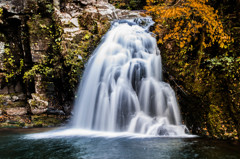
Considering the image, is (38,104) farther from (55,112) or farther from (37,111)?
(55,112)

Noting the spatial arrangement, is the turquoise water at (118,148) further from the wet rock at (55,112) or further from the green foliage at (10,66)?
the green foliage at (10,66)

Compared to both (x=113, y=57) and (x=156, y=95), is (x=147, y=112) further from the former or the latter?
(x=113, y=57)

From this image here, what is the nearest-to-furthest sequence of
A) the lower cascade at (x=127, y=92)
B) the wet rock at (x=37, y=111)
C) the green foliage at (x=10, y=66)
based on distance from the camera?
the lower cascade at (x=127, y=92) → the wet rock at (x=37, y=111) → the green foliage at (x=10, y=66)

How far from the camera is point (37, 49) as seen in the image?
7613 millimetres

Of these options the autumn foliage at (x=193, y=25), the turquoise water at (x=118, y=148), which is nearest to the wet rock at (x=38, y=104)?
the turquoise water at (x=118, y=148)

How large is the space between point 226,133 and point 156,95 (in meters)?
2.08

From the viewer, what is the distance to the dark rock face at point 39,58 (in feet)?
24.2

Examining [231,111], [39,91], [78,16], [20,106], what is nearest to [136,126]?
[231,111]

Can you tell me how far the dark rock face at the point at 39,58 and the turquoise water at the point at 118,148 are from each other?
280 cm

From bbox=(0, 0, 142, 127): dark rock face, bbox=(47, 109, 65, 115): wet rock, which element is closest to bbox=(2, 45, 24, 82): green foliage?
bbox=(0, 0, 142, 127): dark rock face

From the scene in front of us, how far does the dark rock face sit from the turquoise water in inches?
110

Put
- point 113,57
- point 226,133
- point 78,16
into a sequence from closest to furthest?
point 226,133
point 113,57
point 78,16

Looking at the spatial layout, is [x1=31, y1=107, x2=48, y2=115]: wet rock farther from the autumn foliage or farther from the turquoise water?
the autumn foliage

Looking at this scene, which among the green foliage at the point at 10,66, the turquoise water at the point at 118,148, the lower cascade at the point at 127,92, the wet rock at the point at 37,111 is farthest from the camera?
the green foliage at the point at 10,66
